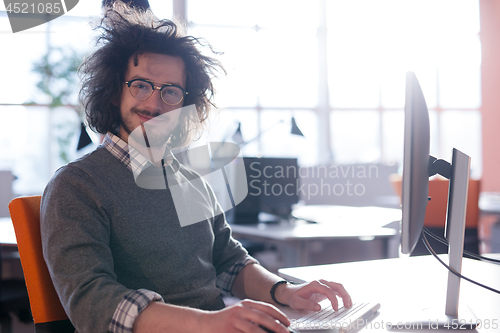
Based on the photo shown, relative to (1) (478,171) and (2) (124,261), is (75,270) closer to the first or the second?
(2) (124,261)

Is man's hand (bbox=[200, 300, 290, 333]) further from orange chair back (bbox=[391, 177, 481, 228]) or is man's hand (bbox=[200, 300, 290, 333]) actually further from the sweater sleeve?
orange chair back (bbox=[391, 177, 481, 228])

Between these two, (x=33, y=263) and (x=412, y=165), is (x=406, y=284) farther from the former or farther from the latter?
(x=33, y=263)

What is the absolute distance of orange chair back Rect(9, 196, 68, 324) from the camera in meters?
0.95

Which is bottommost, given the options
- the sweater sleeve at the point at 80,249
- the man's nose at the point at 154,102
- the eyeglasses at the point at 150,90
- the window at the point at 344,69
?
the sweater sleeve at the point at 80,249

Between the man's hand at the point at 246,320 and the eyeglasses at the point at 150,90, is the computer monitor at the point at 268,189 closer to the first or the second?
the eyeglasses at the point at 150,90

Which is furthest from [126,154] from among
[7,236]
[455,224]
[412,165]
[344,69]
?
[344,69]

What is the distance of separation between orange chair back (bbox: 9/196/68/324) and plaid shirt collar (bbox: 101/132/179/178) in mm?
260

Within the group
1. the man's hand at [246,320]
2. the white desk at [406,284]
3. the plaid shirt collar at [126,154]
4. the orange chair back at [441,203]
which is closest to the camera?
the man's hand at [246,320]

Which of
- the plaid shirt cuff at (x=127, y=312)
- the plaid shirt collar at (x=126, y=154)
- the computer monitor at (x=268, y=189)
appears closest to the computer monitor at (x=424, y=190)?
the plaid shirt cuff at (x=127, y=312)

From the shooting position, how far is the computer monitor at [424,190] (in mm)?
731

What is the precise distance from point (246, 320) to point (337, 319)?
24 cm

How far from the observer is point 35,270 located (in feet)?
3.14

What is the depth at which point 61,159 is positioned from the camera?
18.4ft

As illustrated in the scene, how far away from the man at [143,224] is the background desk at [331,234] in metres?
1.00
